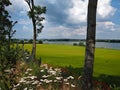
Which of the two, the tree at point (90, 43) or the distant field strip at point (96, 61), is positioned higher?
the tree at point (90, 43)

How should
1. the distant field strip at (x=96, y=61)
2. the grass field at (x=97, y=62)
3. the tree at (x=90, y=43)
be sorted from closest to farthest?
the tree at (x=90, y=43), the grass field at (x=97, y=62), the distant field strip at (x=96, y=61)

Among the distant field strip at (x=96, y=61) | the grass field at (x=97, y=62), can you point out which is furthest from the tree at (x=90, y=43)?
the distant field strip at (x=96, y=61)

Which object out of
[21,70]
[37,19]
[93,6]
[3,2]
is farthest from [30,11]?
[93,6]

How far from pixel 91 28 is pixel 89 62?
1.14 metres

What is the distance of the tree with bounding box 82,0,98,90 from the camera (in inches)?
436

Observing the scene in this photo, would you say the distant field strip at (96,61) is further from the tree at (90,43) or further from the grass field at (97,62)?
the tree at (90,43)

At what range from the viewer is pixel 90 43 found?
436 inches

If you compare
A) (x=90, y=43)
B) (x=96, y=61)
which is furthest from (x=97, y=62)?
(x=90, y=43)

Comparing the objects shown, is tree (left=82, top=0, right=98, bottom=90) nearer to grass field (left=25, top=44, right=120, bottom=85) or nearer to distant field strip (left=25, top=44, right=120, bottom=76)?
grass field (left=25, top=44, right=120, bottom=85)

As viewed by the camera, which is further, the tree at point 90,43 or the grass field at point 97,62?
the grass field at point 97,62

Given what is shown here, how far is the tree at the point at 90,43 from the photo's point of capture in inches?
436

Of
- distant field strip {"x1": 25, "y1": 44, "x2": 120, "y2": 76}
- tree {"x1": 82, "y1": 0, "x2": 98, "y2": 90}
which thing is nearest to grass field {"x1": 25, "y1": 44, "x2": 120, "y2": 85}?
distant field strip {"x1": 25, "y1": 44, "x2": 120, "y2": 76}

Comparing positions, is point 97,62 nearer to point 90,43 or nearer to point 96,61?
point 96,61

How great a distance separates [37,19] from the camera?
3628 centimetres
